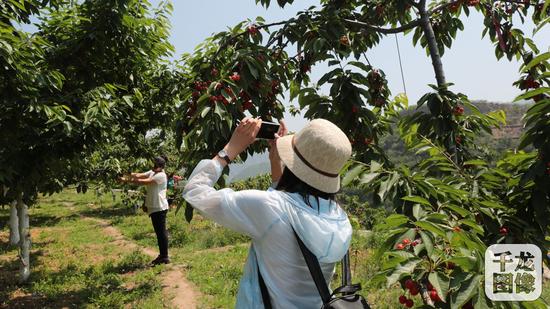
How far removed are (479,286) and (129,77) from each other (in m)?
5.12

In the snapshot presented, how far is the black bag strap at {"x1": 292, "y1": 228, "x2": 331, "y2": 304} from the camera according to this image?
1240mm

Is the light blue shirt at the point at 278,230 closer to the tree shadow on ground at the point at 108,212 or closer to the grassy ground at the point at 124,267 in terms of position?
the grassy ground at the point at 124,267

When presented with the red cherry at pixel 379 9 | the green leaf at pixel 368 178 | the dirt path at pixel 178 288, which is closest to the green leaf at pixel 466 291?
the green leaf at pixel 368 178

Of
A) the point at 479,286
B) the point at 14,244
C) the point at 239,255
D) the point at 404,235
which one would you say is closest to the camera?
the point at 479,286

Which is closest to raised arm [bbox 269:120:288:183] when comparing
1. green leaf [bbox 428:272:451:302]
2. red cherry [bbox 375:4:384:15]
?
green leaf [bbox 428:272:451:302]

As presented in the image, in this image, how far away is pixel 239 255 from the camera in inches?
299

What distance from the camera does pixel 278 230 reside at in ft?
4.32

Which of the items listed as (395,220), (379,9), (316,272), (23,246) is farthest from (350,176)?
(23,246)

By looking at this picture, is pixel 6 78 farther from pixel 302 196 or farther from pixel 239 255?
pixel 239 255

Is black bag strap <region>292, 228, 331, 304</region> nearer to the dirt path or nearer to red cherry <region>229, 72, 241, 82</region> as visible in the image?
red cherry <region>229, 72, 241, 82</region>

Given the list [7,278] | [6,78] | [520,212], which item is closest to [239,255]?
[7,278]

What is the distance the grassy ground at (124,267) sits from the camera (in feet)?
16.8

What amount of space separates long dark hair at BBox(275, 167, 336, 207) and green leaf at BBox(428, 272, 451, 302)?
46cm

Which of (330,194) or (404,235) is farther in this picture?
(404,235)
